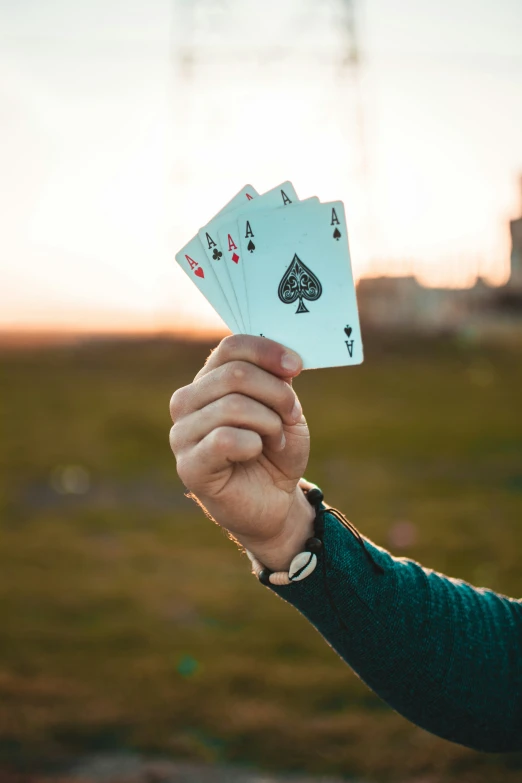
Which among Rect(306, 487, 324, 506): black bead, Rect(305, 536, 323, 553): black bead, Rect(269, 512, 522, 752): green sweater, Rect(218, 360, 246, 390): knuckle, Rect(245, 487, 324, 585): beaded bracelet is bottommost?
Rect(269, 512, 522, 752): green sweater

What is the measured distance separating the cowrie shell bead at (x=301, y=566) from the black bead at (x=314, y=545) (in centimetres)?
2

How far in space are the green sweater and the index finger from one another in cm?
43

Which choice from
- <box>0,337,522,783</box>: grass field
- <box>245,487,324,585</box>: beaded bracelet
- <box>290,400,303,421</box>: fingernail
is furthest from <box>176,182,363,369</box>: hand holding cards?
<box>0,337,522,783</box>: grass field

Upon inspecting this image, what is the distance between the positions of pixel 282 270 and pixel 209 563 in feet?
18.7

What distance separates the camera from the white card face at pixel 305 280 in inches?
57.6

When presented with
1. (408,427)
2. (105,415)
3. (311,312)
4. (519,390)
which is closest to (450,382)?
(519,390)

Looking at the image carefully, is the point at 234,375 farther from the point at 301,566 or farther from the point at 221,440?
the point at 301,566

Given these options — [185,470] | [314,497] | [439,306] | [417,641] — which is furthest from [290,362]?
[439,306]

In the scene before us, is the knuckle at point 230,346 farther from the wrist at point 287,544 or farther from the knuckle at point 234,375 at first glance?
the wrist at point 287,544

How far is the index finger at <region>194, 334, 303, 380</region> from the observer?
1231mm

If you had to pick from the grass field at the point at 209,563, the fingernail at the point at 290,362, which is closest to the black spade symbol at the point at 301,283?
the fingernail at the point at 290,362

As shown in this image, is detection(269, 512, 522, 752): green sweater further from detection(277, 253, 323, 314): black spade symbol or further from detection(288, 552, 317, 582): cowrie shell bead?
detection(277, 253, 323, 314): black spade symbol

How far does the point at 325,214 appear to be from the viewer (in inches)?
58.4

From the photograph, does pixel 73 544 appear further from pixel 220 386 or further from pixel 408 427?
pixel 408 427
